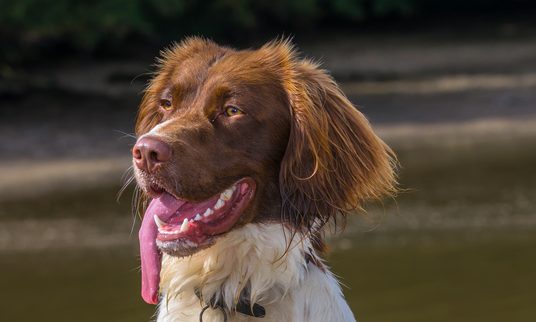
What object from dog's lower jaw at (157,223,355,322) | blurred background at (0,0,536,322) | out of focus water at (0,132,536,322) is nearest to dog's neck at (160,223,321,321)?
dog's lower jaw at (157,223,355,322)

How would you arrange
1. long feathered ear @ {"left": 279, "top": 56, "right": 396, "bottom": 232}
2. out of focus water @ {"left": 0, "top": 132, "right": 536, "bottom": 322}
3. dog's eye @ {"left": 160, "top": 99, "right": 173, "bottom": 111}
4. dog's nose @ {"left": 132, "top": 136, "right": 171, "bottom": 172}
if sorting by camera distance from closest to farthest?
1. dog's nose @ {"left": 132, "top": 136, "right": 171, "bottom": 172}
2. long feathered ear @ {"left": 279, "top": 56, "right": 396, "bottom": 232}
3. dog's eye @ {"left": 160, "top": 99, "right": 173, "bottom": 111}
4. out of focus water @ {"left": 0, "top": 132, "right": 536, "bottom": 322}

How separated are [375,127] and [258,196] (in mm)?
11291

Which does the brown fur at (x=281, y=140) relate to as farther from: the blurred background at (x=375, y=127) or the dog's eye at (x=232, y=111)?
the blurred background at (x=375, y=127)

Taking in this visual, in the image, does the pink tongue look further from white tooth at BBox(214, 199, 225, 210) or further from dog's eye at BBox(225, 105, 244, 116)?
dog's eye at BBox(225, 105, 244, 116)

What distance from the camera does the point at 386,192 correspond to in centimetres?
469

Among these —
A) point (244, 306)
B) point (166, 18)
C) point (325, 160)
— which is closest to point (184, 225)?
point (244, 306)

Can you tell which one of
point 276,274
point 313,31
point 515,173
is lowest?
point 313,31

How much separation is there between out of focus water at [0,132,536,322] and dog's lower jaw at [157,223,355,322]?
118 inches

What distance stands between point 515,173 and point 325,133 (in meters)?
7.89

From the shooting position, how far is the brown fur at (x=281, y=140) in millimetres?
4492

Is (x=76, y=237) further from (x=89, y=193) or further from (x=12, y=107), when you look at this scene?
(x=12, y=107)

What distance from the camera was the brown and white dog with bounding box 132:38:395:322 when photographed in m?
4.48

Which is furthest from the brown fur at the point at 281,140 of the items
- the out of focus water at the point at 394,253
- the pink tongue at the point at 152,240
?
the out of focus water at the point at 394,253

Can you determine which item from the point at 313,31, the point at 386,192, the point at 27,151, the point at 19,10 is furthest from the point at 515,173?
the point at 313,31
